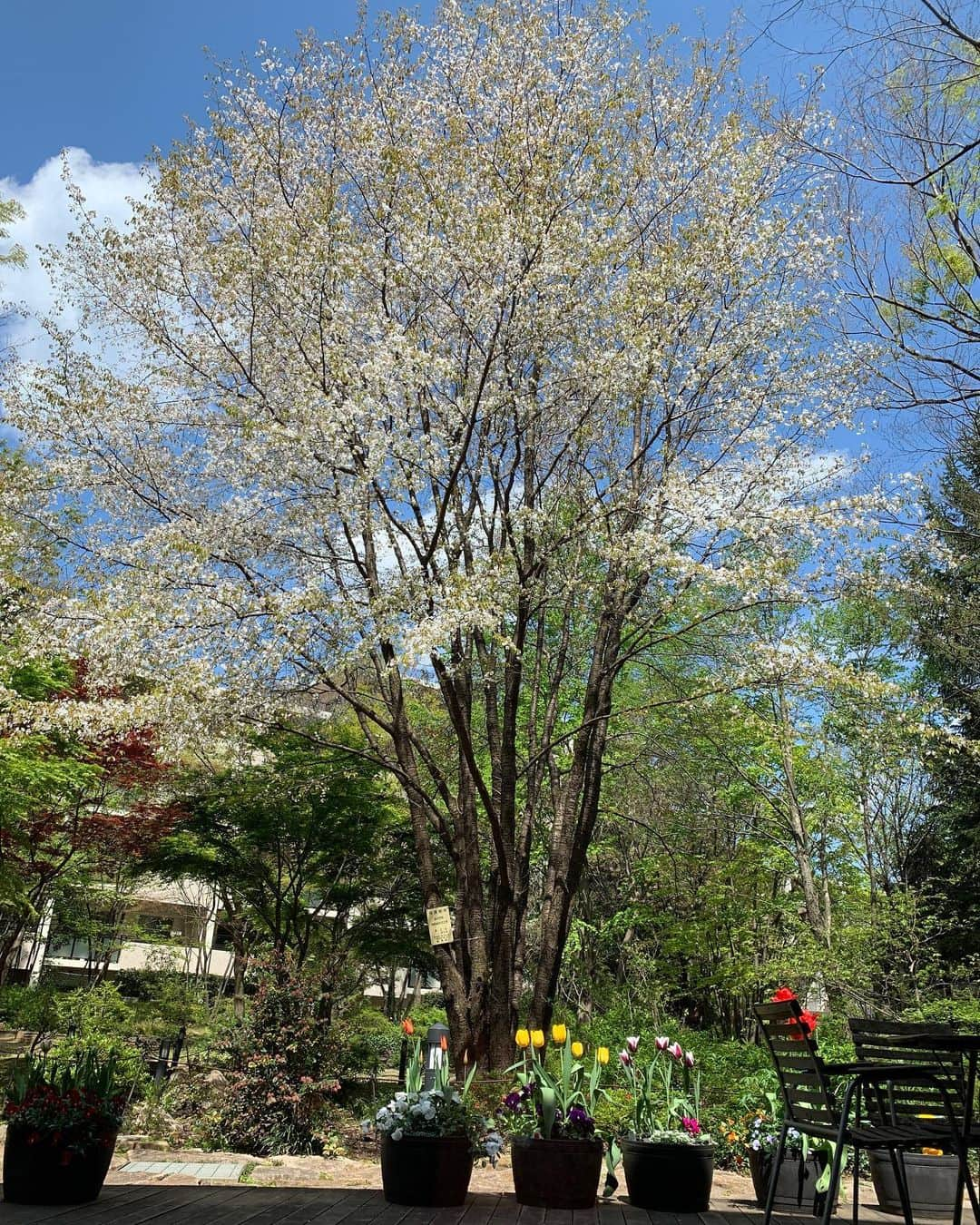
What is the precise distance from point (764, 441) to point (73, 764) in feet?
23.0

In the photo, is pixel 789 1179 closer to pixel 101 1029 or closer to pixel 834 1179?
pixel 834 1179

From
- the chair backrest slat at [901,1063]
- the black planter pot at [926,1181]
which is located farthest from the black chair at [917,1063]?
the black planter pot at [926,1181]

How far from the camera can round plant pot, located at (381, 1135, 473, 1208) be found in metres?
4.63

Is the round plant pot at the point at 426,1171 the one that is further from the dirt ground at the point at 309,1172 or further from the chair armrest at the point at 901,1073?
the chair armrest at the point at 901,1073

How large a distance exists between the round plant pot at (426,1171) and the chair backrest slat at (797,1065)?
5.68 feet

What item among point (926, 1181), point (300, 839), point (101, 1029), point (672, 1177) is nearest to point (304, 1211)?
point (672, 1177)

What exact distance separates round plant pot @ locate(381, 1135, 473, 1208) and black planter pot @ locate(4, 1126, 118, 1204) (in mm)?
1428

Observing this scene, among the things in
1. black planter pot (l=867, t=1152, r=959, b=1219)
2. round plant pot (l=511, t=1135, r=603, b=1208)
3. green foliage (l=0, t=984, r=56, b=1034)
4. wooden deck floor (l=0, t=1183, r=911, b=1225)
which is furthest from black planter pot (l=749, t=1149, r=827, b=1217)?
green foliage (l=0, t=984, r=56, b=1034)

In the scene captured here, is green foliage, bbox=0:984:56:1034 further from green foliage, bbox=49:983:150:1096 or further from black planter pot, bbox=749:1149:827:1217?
black planter pot, bbox=749:1149:827:1217

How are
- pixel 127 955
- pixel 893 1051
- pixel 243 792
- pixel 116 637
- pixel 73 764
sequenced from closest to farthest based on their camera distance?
1. pixel 893 1051
2. pixel 116 637
3. pixel 73 764
4. pixel 243 792
5. pixel 127 955

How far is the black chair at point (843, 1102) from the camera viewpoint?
305 cm

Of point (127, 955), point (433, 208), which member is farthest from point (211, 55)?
point (127, 955)

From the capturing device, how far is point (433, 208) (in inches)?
307

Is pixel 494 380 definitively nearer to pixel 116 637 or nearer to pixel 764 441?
pixel 764 441
